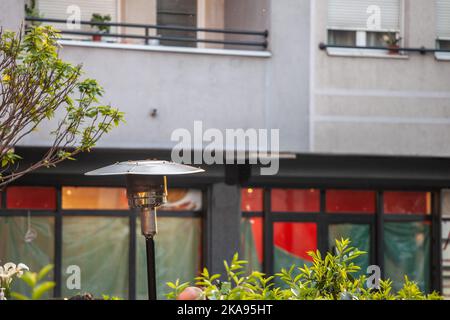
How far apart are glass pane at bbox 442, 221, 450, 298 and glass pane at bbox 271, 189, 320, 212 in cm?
208

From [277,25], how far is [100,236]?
406 centimetres

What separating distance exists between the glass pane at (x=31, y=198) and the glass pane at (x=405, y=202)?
526 cm

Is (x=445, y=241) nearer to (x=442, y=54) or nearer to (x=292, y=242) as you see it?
(x=292, y=242)

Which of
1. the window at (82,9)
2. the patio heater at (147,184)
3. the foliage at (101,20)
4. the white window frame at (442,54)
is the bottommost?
the patio heater at (147,184)

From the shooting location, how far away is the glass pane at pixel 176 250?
1502cm

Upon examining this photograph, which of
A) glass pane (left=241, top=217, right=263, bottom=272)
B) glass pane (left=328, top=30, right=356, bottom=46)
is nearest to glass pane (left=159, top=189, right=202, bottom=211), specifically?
glass pane (left=241, top=217, right=263, bottom=272)

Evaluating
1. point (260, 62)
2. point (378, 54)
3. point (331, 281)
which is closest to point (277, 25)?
point (260, 62)

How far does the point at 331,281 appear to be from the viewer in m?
5.28

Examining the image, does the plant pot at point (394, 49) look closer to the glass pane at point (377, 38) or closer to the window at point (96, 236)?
the glass pane at point (377, 38)

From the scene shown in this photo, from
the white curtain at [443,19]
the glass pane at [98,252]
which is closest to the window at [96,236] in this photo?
the glass pane at [98,252]

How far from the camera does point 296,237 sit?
15.5 metres

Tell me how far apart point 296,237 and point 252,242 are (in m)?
0.71

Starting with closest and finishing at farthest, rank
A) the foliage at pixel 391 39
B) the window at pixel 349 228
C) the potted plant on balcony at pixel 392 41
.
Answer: the potted plant on balcony at pixel 392 41 < the foliage at pixel 391 39 < the window at pixel 349 228

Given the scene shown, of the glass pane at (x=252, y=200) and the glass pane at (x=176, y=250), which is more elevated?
the glass pane at (x=252, y=200)
